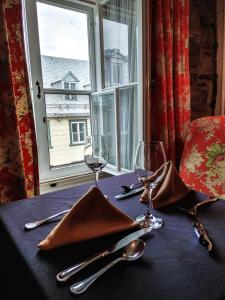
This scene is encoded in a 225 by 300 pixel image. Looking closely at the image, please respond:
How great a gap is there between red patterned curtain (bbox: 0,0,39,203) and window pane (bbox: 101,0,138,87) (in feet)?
2.82

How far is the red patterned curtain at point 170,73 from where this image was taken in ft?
5.50

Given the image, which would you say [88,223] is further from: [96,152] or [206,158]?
[206,158]

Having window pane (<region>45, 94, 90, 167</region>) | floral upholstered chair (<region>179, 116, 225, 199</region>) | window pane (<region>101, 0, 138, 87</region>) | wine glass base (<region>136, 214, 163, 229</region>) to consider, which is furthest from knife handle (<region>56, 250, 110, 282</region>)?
window pane (<region>101, 0, 138, 87</region>)

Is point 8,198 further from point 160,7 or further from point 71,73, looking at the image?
point 160,7

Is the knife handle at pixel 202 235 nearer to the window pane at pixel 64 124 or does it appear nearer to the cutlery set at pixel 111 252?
the cutlery set at pixel 111 252

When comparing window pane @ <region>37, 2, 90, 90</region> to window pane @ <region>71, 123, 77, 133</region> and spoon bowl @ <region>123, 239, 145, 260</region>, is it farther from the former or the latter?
spoon bowl @ <region>123, 239, 145, 260</region>

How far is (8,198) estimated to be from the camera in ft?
4.33

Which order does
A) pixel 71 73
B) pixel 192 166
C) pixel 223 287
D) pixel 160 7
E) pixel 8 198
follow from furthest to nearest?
pixel 71 73 < pixel 160 7 < pixel 192 166 < pixel 8 198 < pixel 223 287

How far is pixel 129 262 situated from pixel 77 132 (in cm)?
167

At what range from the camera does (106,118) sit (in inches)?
81.1

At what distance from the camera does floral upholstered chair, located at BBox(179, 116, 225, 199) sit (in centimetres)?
131

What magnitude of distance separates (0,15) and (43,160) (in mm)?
1000

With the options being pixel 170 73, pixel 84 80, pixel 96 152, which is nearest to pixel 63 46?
pixel 84 80

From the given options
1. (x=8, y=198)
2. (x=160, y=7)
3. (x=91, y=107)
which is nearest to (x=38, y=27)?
(x=91, y=107)
